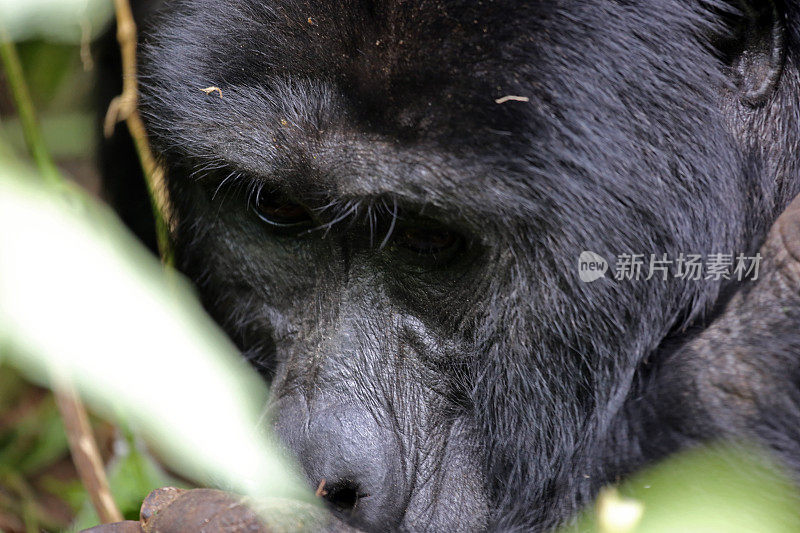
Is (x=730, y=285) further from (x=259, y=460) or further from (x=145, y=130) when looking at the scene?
(x=145, y=130)

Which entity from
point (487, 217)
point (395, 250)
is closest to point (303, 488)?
point (395, 250)

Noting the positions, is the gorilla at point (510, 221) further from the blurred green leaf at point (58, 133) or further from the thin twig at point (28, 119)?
the blurred green leaf at point (58, 133)

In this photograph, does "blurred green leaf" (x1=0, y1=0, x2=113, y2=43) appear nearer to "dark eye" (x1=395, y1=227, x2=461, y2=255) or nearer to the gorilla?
the gorilla

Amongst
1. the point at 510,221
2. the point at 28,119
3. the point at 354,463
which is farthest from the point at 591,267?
the point at 28,119

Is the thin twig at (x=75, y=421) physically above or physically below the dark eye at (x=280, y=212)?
below

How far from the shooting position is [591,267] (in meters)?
1.97

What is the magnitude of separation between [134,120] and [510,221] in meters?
1.13

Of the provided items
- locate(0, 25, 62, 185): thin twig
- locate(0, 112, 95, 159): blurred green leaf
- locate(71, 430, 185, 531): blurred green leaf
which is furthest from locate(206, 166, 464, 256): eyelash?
locate(0, 112, 95, 159): blurred green leaf

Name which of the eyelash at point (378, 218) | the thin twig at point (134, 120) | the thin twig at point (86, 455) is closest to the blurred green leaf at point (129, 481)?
the thin twig at point (86, 455)

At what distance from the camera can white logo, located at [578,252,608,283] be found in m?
1.97

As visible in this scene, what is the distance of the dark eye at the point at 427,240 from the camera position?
2.09 metres

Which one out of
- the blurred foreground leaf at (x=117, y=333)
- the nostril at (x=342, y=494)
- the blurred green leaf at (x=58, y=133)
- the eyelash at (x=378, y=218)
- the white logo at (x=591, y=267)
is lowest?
the blurred green leaf at (x=58, y=133)

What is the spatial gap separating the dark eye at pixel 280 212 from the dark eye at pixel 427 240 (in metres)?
0.31

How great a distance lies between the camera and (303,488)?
2.11 m
